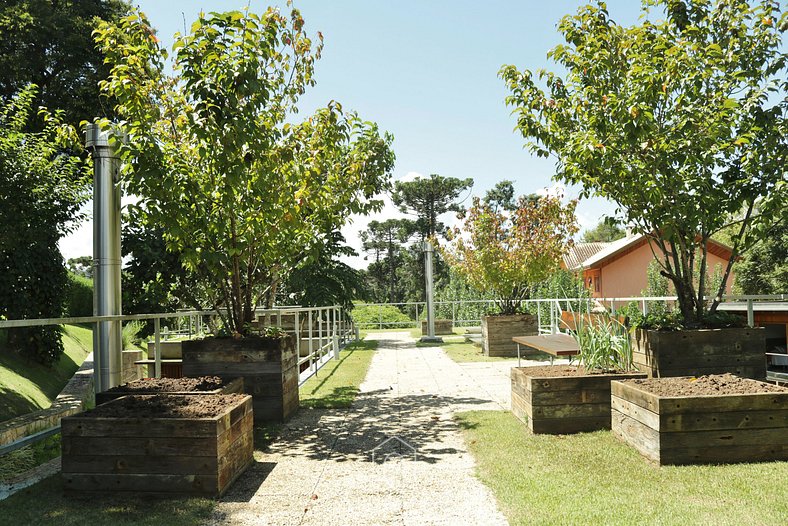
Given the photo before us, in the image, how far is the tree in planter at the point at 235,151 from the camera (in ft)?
15.1

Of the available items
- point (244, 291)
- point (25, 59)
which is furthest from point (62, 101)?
point (244, 291)

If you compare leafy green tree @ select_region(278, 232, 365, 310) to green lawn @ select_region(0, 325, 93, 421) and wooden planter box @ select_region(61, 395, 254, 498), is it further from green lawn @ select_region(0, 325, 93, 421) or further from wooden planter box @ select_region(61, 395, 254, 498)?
wooden planter box @ select_region(61, 395, 254, 498)

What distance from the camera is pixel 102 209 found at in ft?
16.1

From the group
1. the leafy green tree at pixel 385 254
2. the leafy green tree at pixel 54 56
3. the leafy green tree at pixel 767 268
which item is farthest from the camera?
the leafy green tree at pixel 385 254

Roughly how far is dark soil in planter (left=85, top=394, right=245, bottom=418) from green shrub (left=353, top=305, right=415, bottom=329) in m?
20.2

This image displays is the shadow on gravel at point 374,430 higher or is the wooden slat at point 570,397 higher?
the wooden slat at point 570,397

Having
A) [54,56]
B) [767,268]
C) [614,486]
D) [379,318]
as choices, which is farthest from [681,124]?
[767,268]

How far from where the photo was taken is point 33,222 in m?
7.52

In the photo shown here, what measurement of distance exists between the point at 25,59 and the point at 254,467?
15.8m

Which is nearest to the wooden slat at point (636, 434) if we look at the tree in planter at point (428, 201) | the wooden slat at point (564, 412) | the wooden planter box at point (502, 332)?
the wooden slat at point (564, 412)

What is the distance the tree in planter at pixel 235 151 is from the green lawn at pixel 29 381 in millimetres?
3605

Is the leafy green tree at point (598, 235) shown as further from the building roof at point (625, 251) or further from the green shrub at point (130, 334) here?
the green shrub at point (130, 334)

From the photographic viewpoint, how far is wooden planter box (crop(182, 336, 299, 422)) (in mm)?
5457

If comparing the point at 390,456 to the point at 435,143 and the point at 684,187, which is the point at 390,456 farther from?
the point at 435,143
